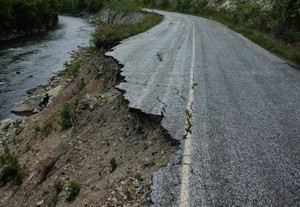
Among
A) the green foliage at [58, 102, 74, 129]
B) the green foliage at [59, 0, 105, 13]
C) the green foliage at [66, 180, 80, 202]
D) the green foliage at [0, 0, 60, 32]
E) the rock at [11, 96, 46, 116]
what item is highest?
the green foliage at [66, 180, 80, 202]

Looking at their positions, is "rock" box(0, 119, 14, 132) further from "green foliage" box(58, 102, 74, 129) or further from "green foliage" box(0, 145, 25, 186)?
"green foliage" box(0, 145, 25, 186)

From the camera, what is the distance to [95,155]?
23.1ft

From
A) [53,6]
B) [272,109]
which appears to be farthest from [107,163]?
[53,6]

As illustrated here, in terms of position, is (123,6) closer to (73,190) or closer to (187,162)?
(73,190)

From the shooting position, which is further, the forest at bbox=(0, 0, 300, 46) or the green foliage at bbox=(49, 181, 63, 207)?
the forest at bbox=(0, 0, 300, 46)

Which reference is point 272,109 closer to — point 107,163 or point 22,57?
point 107,163

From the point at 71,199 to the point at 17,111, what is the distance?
10.5 meters

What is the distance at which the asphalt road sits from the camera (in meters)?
4.60

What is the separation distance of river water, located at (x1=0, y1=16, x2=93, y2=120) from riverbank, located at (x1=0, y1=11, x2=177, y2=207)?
5.98 meters

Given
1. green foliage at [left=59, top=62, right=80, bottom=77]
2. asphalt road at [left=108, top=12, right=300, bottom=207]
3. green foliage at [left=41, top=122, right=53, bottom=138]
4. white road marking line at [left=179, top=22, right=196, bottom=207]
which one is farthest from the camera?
green foliage at [left=59, top=62, right=80, bottom=77]

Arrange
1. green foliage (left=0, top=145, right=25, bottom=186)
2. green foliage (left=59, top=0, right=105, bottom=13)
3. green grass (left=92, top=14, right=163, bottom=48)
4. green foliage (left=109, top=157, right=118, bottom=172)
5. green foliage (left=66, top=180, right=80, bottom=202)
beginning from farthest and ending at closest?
green foliage (left=59, top=0, right=105, bottom=13)
green grass (left=92, top=14, right=163, bottom=48)
green foliage (left=0, top=145, right=25, bottom=186)
green foliage (left=109, top=157, right=118, bottom=172)
green foliage (left=66, top=180, right=80, bottom=202)

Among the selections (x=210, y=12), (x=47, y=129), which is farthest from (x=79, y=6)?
(x=47, y=129)

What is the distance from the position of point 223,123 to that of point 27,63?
780 inches

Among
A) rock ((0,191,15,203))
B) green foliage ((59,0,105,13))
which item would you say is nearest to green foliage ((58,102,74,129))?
rock ((0,191,15,203))
